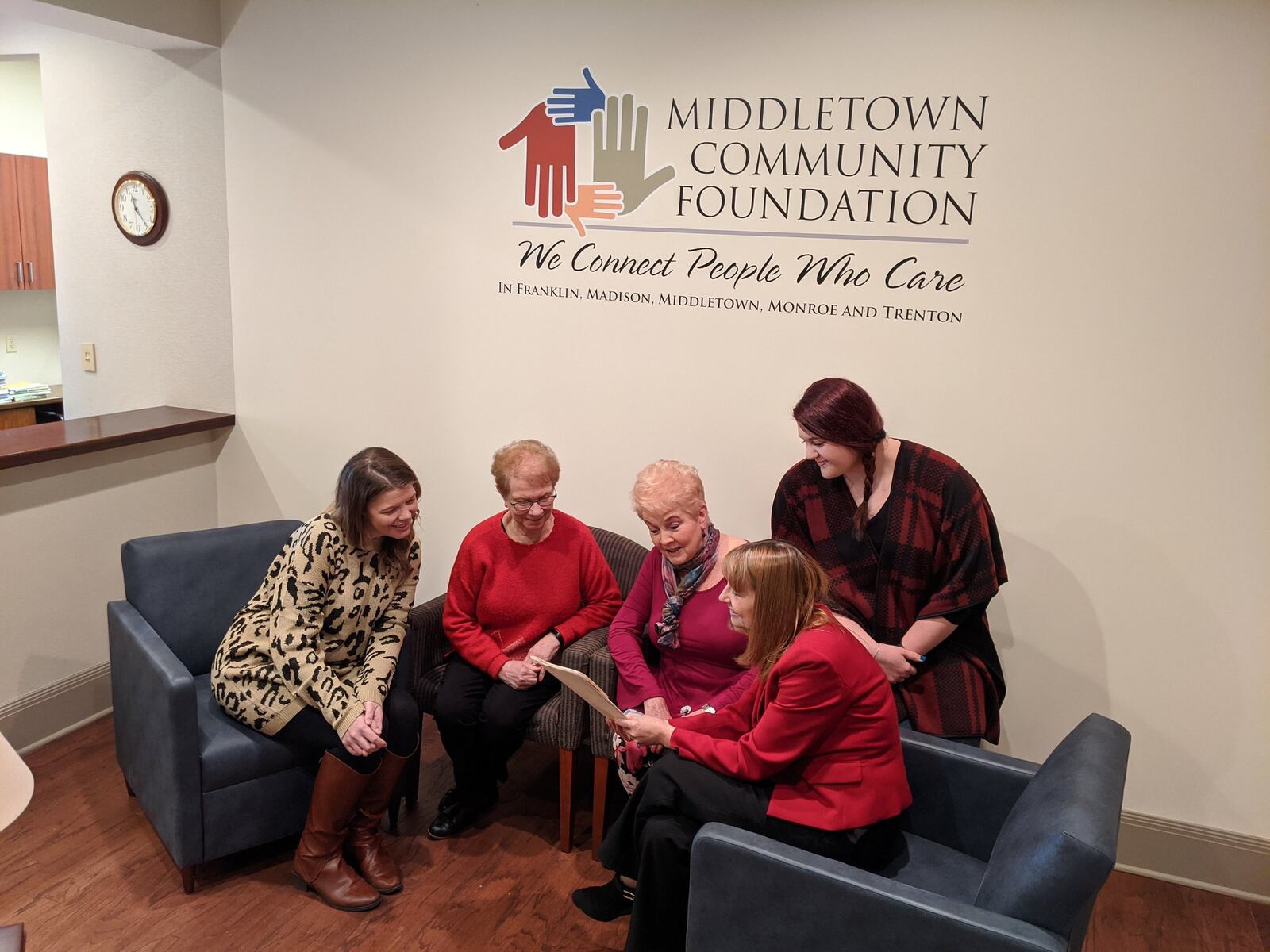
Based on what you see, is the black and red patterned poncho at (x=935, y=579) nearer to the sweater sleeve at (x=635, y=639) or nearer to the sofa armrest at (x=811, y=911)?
the sweater sleeve at (x=635, y=639)

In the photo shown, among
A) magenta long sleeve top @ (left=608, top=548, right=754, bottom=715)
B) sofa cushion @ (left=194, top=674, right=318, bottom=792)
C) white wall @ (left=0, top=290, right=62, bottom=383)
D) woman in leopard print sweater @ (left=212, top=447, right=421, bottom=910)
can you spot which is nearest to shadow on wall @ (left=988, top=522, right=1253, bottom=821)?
magenta long sleeve top @ (left=608, top=548, right=754, bottom=715)

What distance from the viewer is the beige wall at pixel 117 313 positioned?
349 cm

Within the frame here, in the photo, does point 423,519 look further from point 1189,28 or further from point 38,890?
point 1189,28

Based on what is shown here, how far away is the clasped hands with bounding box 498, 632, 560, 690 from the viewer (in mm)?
2936

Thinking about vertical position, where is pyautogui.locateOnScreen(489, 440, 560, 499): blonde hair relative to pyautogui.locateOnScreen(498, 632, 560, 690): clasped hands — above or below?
above

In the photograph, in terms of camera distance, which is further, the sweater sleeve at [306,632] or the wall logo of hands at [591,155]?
the wall logo of hands at [591,155]

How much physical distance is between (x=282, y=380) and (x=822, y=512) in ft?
7.70

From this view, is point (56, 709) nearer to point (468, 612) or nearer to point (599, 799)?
point (468, 612)

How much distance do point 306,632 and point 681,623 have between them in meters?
1.03

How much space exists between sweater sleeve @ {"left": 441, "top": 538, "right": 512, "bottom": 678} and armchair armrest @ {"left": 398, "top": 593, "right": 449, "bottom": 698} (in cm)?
8

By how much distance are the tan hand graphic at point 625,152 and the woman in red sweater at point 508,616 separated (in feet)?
3.06

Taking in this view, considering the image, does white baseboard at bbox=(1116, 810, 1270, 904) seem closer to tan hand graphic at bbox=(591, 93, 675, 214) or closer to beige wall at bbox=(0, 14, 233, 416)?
tan hand graphic at bbox=(591, 93, 675, 214)

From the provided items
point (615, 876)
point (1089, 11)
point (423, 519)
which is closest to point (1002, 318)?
point (1089, 11)

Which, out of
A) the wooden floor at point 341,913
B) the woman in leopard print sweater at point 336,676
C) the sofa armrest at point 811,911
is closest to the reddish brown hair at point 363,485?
the woman in leopard print sweater at point 336,676
